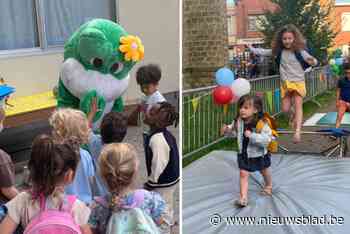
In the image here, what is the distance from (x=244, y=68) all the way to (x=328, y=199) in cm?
80

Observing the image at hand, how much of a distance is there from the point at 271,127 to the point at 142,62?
4.31 meters

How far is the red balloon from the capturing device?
2504mm

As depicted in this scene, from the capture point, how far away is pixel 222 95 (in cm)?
258

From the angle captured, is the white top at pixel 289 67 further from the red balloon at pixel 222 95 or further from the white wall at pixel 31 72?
the white wall at pixel 31 72

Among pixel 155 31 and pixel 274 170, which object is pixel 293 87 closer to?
pixel 274 170

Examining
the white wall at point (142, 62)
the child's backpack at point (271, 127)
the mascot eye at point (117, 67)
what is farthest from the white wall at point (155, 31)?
the child's backpack at point (271, 127)

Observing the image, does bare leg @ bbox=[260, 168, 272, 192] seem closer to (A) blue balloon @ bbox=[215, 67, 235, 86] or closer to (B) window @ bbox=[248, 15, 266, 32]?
(A) blue balloon @ bbox=[215, 67, 235, 86]

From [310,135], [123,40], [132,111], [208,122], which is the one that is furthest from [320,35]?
[132,111]

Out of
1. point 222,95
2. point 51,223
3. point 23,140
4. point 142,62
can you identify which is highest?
point 222,95

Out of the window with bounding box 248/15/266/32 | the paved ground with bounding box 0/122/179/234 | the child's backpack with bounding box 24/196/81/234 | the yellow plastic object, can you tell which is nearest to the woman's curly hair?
the window with bounding box 248/15/266/32

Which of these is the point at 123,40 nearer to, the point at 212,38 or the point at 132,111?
the point at 212,38

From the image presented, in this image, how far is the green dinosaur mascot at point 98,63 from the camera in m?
3.38

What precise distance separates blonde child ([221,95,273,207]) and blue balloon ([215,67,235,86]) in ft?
0.54

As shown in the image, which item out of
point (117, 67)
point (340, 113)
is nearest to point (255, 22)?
point (340, 113)
